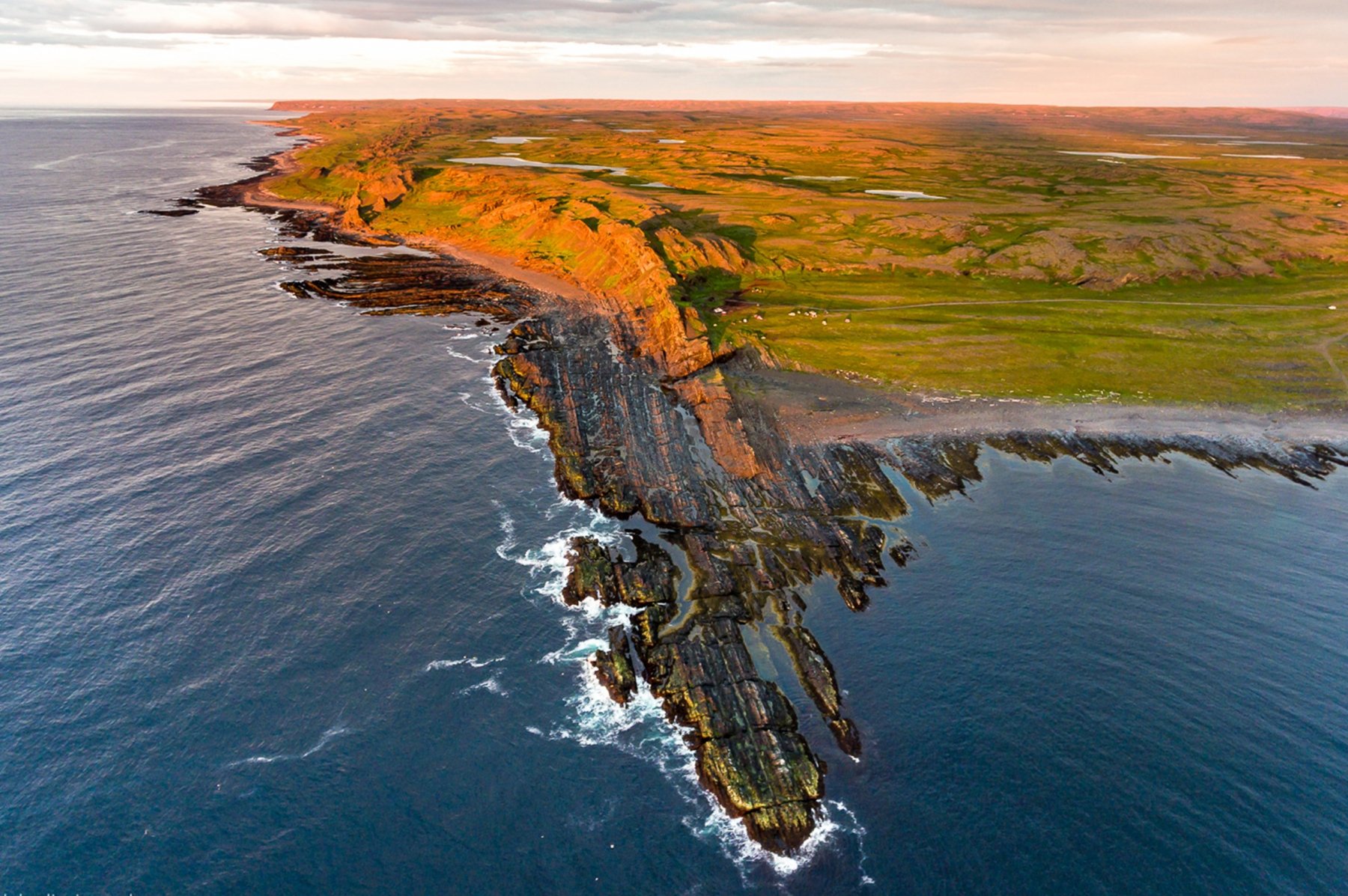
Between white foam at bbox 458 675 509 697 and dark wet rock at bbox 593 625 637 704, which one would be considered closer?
white foam at bbox 458 675 509 697

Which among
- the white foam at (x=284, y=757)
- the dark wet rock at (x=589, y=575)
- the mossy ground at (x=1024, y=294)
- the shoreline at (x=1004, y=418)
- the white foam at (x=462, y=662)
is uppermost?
the mossy ground at (x=1024, y=294)

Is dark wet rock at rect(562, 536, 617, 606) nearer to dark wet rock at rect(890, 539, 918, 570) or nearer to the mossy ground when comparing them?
dark wet rock at rect(890, 539, 918, 570)

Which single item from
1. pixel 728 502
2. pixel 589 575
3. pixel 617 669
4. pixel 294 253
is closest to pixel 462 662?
pixel 617 669

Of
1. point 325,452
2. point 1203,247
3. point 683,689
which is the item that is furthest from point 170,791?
point 1203,247

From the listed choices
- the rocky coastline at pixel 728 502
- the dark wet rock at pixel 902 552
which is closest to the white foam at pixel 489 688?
the rocky coastline at pixel 728 502

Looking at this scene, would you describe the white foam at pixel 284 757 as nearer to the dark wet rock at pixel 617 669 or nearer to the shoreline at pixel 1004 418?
the dark wet rock at pixel 617 669

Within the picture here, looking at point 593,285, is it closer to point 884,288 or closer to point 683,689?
point 884,288

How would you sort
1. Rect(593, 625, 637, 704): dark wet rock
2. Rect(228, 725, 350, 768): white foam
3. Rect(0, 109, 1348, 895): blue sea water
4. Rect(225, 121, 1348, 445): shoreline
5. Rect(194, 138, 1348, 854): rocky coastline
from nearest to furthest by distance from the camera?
Rect(0, 109, 1348, 895): blue sea water
Rect(228, 725, 350, 768): white foam
Rect(194, 138, 1348, 854): rocky coastline
Rect(593, 625, 637, 704): dark wet rock
Rect(225, 121, 1348, 445): shoreline

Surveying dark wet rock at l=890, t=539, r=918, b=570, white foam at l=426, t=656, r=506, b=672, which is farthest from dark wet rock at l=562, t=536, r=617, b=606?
dark wet rock at l=890, t=539, r=918, b=570
